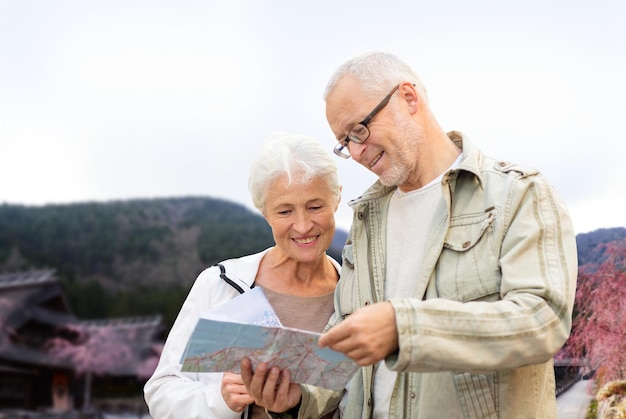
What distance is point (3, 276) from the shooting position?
6.77 metres

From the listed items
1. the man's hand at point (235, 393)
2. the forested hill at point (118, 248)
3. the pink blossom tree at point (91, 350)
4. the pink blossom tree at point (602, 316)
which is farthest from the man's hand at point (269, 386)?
the pink blossom tree at point (91, 350)

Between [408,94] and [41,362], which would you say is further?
[41,362]

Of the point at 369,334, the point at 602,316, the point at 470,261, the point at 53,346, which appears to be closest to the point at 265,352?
the point at 369,334

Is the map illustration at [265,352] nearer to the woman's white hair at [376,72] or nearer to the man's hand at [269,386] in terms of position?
the man's hand at [269,386]

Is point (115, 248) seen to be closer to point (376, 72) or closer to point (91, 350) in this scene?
point (91, 350)

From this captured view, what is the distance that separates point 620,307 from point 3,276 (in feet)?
19.1

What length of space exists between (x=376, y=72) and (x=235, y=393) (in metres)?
0.83

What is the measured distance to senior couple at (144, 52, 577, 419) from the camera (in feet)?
3.67

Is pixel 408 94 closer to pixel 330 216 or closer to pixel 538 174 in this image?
pixel 538 174

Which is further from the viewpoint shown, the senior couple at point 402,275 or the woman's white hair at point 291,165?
the woman's white hair at point 291,165

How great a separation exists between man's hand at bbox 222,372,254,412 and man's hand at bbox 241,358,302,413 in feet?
0.57

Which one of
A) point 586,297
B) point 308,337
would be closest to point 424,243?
point 308,337

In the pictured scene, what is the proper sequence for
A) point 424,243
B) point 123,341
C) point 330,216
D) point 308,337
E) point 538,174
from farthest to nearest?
point 123,341 → point 330,216 → point 424,243 → point 538,174 → point 308,337

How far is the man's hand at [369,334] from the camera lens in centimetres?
107
